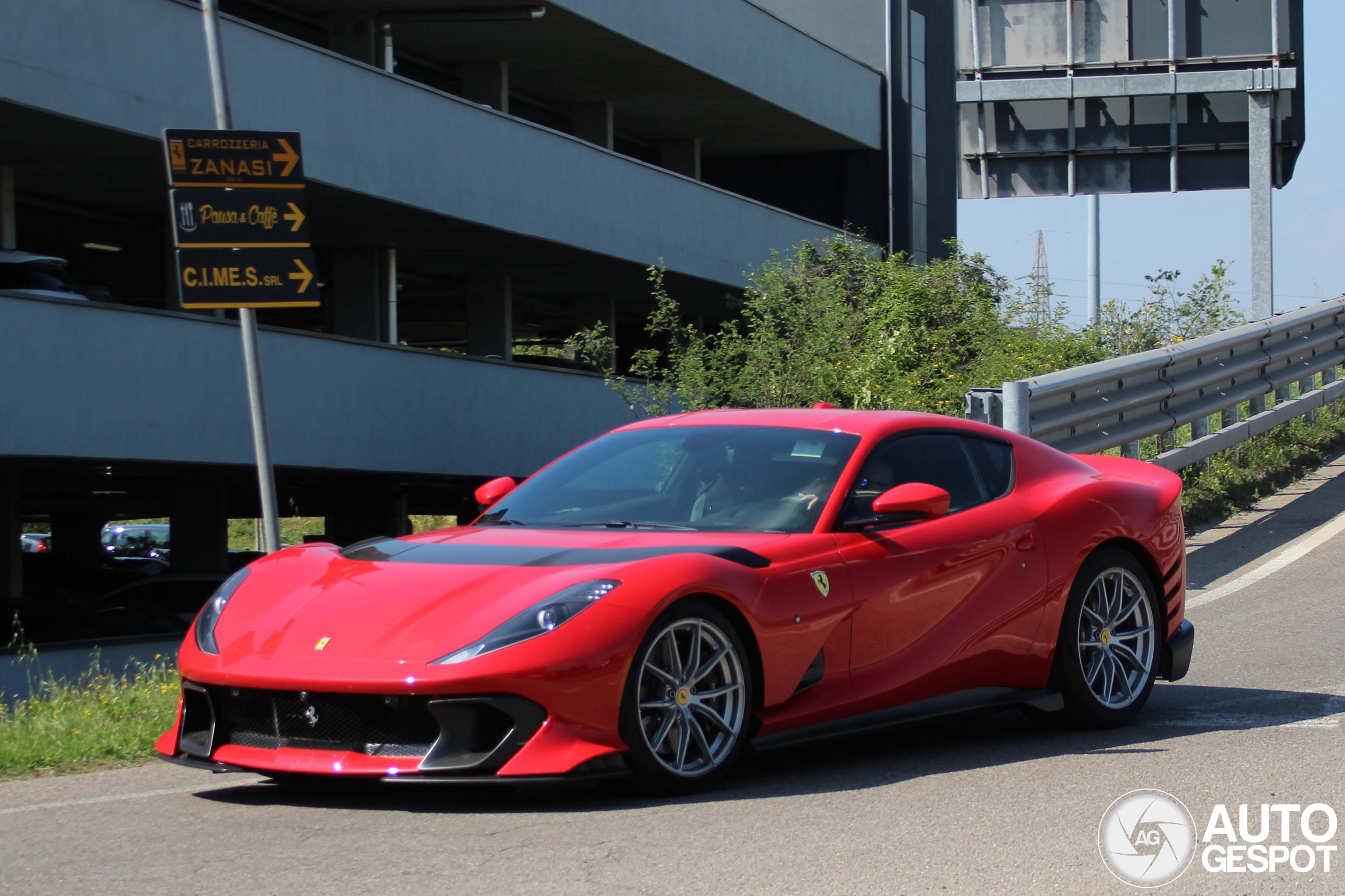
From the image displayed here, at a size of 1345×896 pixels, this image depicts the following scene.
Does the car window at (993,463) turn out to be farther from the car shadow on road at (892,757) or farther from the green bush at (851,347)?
the green bush at (851,347)

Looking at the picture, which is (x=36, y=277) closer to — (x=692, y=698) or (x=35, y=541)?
(x=692, y=698)

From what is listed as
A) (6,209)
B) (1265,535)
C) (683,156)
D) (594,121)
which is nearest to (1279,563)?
(1265,535)

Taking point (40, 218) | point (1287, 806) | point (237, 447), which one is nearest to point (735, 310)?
point (40, 218)

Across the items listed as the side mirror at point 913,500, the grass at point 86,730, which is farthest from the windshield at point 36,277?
the side mirror at point 913,500

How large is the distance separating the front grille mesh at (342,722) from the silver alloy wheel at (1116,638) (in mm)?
2931

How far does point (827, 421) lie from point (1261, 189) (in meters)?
15.7

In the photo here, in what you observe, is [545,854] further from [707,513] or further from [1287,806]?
[1287,806]

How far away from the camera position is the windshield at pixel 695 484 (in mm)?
5887

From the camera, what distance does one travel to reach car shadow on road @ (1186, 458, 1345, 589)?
10.9 metres

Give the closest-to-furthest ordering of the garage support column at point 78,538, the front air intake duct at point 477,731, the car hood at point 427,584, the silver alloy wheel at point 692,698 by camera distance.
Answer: the front air intake duct at point 477,731
the car hood at point 427,584
the silver alloy wheel at point 692,698
the garage support column at point 78,538

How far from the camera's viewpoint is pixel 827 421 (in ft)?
21.0

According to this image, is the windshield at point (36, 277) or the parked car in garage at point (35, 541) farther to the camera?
the parked car in garage at point (35, 541)

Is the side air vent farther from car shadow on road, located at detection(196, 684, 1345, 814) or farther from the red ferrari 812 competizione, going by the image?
car shadow on road, located at detection(196, 684, 1345, 814)

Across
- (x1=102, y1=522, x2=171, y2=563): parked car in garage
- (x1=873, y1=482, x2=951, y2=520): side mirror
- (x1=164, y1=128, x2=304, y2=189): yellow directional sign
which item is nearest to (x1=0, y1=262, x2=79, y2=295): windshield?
(x1=164, y1=128, x2=304, y2=189): yellow directional sign
